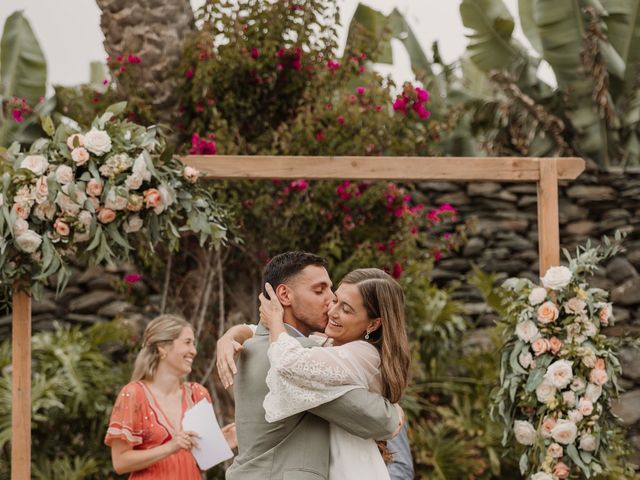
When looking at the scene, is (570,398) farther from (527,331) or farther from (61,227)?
(61,227)

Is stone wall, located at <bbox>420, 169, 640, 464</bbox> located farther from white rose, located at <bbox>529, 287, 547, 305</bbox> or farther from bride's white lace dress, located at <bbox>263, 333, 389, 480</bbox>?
bride's white lace dress, located at <bbox>263, 333, 389, 480</bbox>

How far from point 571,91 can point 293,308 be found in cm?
675

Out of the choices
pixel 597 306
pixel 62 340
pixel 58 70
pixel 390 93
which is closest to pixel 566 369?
pixel 597 306

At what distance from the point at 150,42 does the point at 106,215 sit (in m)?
2.74

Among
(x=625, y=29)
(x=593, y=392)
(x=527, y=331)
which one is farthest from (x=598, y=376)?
(x=625, y=29)

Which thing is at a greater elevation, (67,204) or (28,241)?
(67,204)

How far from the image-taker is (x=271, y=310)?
362 centimetres

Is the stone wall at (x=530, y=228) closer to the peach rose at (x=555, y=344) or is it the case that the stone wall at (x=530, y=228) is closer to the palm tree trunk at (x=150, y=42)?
the palm tree trunk at (x=150, y=42)

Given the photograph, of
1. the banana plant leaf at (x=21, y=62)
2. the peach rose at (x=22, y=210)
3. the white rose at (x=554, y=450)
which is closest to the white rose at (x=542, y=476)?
the white rose at (x=554, y=450)

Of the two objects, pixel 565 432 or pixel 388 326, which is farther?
pixel 565 432

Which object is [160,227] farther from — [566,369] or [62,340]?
[62,340]

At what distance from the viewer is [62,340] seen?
28.7 feet

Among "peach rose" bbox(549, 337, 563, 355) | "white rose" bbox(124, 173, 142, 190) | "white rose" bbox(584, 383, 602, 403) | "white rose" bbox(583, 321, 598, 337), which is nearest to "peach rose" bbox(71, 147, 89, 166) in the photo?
"white rose" bbox(124, 173, 142, 190)

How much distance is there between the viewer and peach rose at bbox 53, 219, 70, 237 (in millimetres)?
5344
